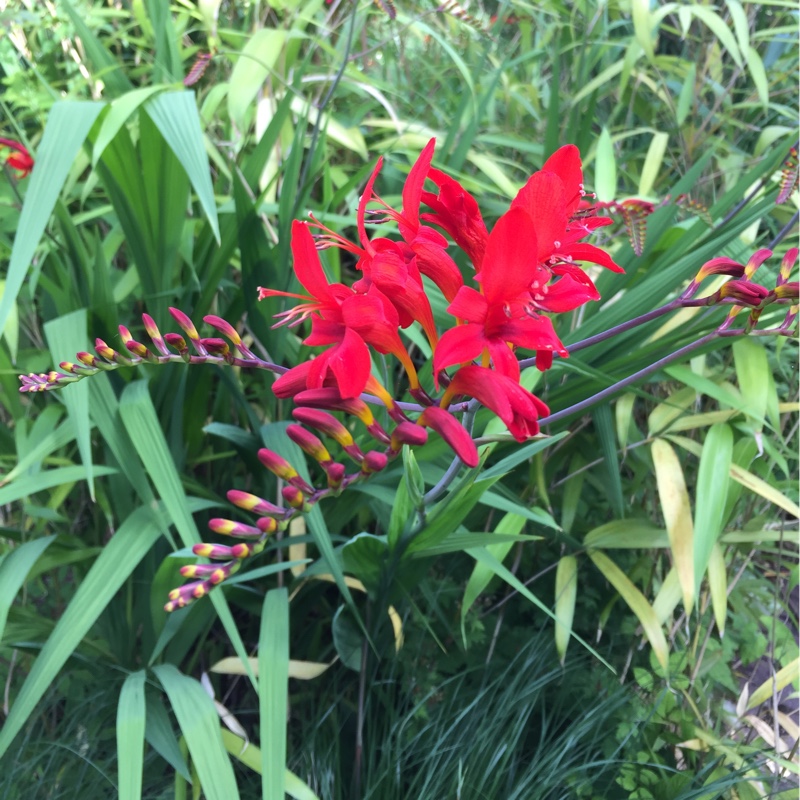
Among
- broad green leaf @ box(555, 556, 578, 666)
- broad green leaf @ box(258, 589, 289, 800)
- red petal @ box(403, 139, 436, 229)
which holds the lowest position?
broad green leaf @ box(555, 556, 578, 666)

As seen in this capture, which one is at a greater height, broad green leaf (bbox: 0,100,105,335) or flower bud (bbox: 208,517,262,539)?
broad green leaf (bbox: 0,100,105,335)

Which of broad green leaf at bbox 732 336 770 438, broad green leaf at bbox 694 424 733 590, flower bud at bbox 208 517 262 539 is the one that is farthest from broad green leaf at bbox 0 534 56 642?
broad green leaf at bbox 732 336 770 438

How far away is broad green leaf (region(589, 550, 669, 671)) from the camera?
92 centimetres

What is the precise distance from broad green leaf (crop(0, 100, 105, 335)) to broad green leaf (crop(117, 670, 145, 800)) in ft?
1.34

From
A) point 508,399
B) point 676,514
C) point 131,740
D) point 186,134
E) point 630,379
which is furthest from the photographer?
point 676,514

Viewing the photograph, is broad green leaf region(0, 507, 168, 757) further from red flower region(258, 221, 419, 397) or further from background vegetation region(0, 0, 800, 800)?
red flower region(258, 221, 419, 397)

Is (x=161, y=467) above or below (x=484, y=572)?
above

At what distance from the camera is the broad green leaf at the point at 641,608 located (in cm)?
92

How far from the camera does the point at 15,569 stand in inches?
31.2

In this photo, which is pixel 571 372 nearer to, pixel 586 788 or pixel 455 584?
pixel 455 584

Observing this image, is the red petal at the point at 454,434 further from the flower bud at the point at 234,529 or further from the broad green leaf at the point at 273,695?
the broad green leaf at the point at 273,695

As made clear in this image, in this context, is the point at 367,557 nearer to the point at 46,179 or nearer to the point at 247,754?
the point at 247,754

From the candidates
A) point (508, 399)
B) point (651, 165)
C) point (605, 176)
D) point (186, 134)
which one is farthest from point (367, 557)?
point (651, 165)

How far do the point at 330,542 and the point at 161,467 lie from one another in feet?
0.68
